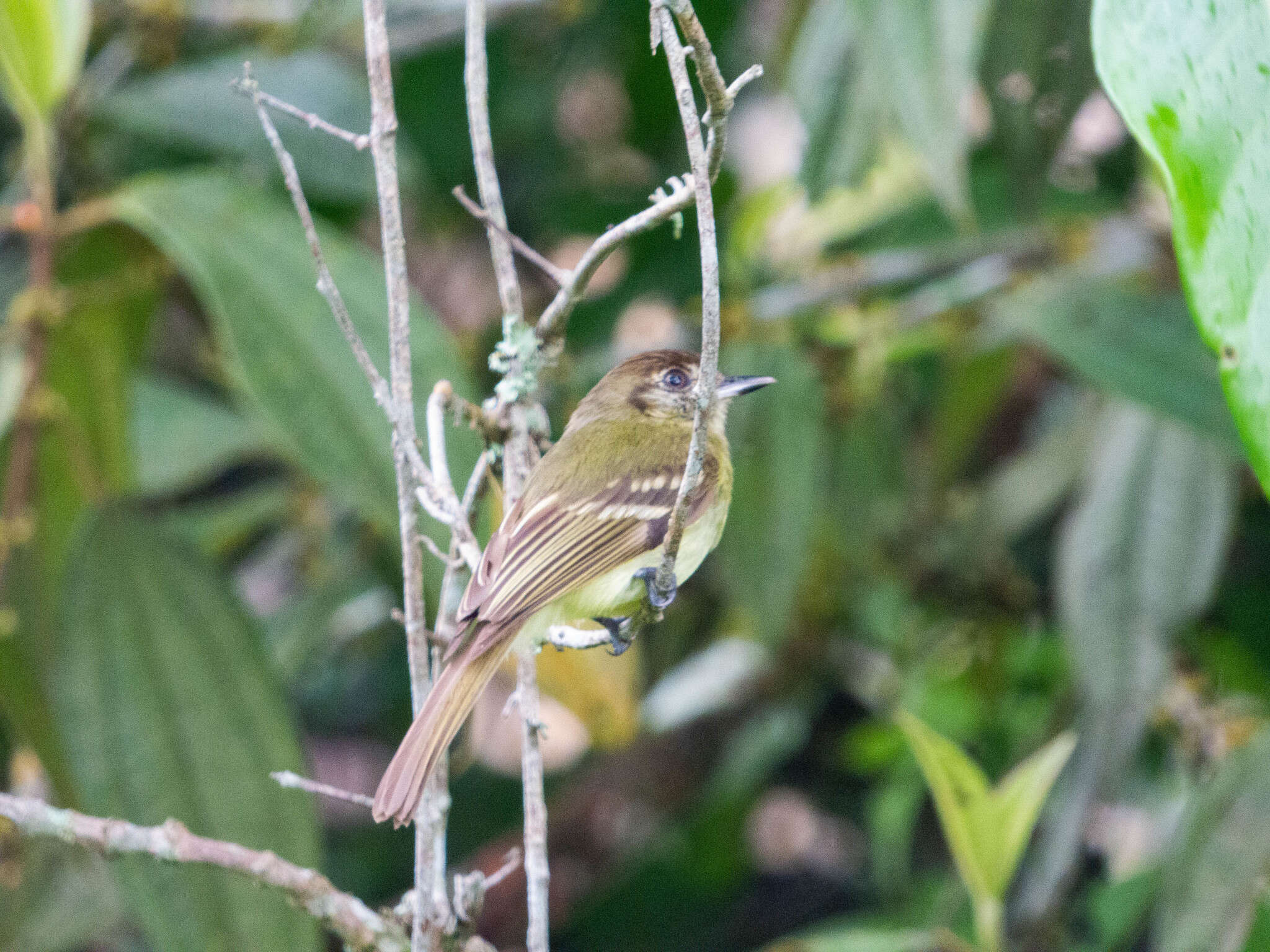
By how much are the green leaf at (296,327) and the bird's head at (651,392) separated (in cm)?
23

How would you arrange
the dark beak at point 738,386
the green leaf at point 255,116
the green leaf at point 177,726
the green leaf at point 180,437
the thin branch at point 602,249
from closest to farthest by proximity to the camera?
the thin branch at point 602,249, the dark beak at point 738,386, the green leaf at point 177,726, the green leaf at point 255,116, the green leaf at point 180,437

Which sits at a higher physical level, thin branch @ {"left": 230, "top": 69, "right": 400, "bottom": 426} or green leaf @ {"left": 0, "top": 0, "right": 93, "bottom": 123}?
green leaf @ {"left": 0, "top": 0, "right": 93, "bottom": 123}

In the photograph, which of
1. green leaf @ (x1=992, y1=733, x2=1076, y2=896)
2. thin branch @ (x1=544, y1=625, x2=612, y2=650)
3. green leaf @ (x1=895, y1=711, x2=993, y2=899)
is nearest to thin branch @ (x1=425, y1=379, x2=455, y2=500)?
thin branch @ (x1=544, y1=625, x2=612, y2=650)

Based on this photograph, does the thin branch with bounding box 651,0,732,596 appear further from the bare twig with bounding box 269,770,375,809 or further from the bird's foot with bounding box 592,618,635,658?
the bare twig with bounding box 269,770,375,809

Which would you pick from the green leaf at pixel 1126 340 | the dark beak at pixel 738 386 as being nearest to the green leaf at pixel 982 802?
the dark beak at pixel 738 386

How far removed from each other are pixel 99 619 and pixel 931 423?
7.53ft

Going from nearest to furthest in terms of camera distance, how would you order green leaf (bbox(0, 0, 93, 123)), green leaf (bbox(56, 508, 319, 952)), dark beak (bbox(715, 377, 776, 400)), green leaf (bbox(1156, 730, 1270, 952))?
1. dark beak (bbox(715, 377, 776, 400))
2. green leaf (bbox(1156, 730, 1270, 952))
3. green leaf (bbox(56, 508, 319, 952))
4. green leaf (bbox(0, 0, 93, 123))

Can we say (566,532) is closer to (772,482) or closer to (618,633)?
(618,633)

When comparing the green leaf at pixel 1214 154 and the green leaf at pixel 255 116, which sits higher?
the green leaf at pixel 255 116

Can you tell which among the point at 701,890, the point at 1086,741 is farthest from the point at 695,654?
the point at 1086,741

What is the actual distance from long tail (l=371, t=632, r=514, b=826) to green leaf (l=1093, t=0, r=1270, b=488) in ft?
2.65

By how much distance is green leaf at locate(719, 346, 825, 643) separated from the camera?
112 inches

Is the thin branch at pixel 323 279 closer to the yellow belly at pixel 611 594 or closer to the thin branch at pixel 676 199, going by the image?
the thin branch at pixel 676 199

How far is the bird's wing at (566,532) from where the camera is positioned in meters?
1.60
